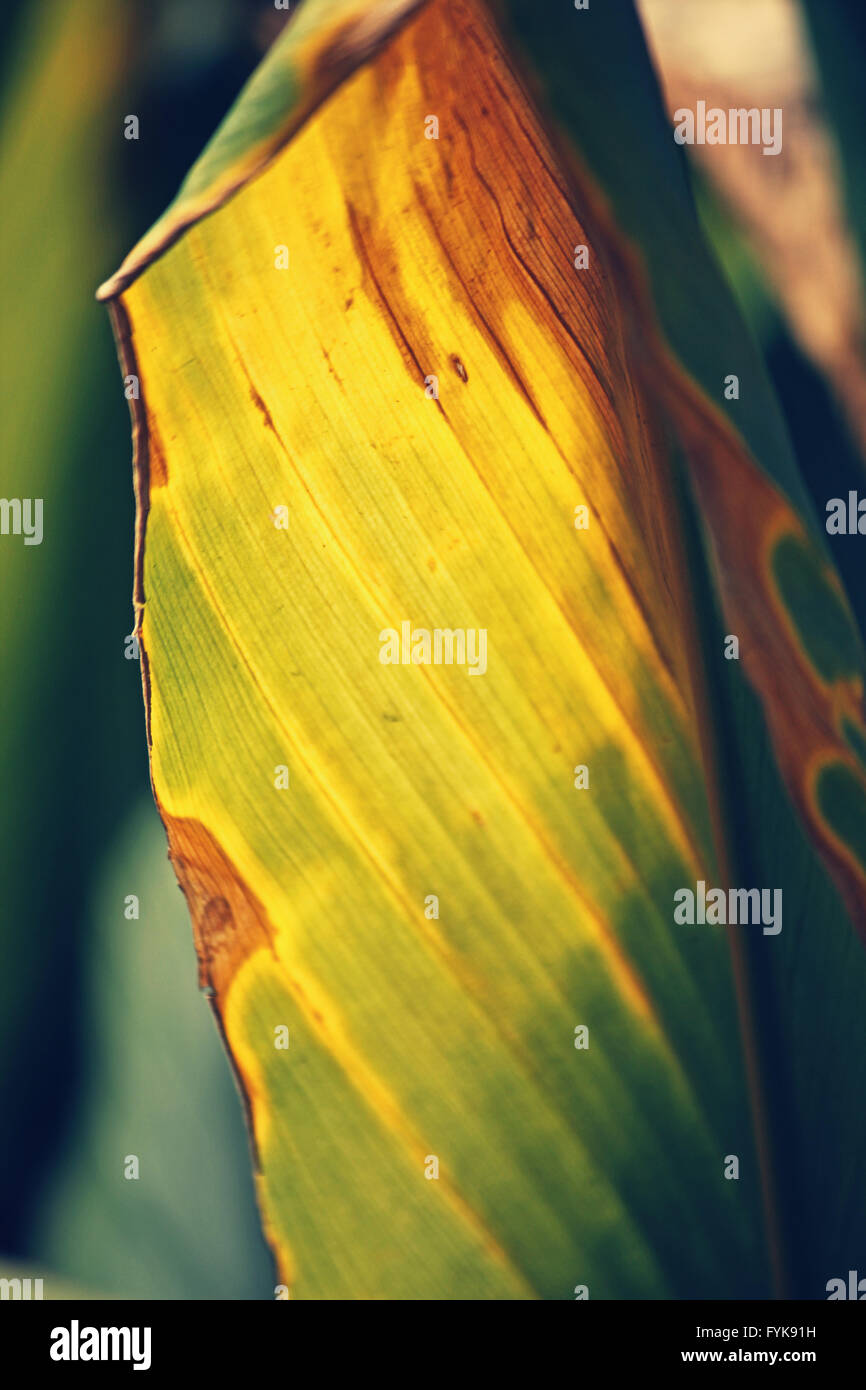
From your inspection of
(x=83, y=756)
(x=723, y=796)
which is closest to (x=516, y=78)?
(x=723, y=796)

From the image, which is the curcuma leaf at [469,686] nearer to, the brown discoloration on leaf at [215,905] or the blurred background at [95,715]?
the brown discoloration on leaf at [215,905]

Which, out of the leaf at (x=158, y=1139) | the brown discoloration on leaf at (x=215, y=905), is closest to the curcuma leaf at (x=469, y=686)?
the brown discoloration on leaf at (x=215, y=905)

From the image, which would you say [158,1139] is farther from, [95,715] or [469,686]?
[469,686]

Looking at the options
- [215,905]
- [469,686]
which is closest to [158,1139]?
[215,905]

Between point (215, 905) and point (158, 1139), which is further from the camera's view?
point (158, 1139)

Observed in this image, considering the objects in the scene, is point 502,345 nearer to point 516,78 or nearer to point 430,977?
point 516,78
